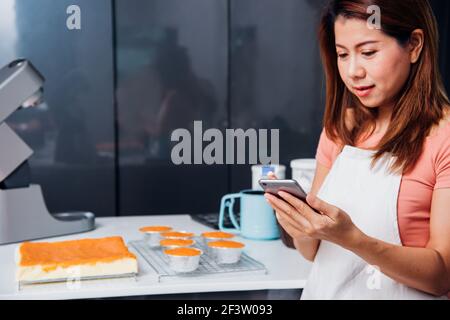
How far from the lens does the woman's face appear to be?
810mm

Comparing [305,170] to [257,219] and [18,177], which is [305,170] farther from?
[18,177]

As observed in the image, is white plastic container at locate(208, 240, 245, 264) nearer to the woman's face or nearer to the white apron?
the white apron

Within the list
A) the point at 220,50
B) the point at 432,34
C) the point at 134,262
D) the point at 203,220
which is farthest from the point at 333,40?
the point at 220,50

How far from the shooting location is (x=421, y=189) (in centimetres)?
81

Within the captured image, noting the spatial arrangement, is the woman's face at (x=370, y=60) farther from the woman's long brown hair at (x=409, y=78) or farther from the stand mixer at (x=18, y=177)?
the stand mixer at (x=18, y=177)

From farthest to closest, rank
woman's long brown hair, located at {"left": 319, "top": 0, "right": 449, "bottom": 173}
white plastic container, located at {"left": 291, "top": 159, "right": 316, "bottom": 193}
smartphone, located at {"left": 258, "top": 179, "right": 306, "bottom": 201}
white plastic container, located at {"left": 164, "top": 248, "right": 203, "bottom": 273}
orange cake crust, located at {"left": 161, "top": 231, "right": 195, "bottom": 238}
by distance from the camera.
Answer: white plastic container, located at {"left": 291, "top": 159, "right": 316, "bottom": 193} → orange cake crust, located at {"left": 161, "top": 231, "right": 195, "bottom": 238} → white plastic container, located at {"left": 164, "top": 248, "right": 203, "bottom": 273} → woman's long brown hair, located at {"left": 319, "top": 0, "right": 449, "bottom": 173} → smartphone, located at {"left": 258, "top": 179, "right": 306, "bottom": 201}

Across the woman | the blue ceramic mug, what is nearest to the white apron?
the woman

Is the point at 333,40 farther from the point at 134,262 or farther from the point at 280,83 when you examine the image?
the point at 280,83

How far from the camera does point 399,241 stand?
83cm

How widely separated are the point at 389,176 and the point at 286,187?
0.22 meters

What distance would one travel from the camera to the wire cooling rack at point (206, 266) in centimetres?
92

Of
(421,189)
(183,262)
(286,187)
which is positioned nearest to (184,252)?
(183,262)

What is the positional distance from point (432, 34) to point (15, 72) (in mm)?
826

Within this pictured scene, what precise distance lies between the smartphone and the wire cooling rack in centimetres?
26
